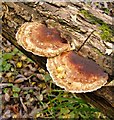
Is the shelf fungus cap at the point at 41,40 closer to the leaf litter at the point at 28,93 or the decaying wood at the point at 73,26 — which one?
the decaying wood at the point at 73,26

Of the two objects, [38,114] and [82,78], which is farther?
[38,114]

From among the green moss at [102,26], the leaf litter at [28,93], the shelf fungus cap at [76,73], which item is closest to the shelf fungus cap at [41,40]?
the shelf fungus cap at [76,73]

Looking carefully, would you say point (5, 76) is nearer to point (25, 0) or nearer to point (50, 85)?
point (50, 85)

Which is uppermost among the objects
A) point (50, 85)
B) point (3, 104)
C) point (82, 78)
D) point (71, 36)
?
point (71, 36)

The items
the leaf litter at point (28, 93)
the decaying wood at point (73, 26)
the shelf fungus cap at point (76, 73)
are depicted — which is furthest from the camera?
the leaf litter at point (28, 93)

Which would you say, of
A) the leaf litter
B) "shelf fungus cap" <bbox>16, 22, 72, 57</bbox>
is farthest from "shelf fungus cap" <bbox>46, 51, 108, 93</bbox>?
the leaf litter

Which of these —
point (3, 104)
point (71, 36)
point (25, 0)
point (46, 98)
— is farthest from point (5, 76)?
point (71, 36)

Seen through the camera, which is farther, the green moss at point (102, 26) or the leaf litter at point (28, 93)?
the leaf litter at point (28, 93)

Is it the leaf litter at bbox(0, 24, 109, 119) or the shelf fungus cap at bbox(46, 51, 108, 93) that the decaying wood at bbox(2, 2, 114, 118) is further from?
the leaf litter at bbox(0, 24, 109, 119)
